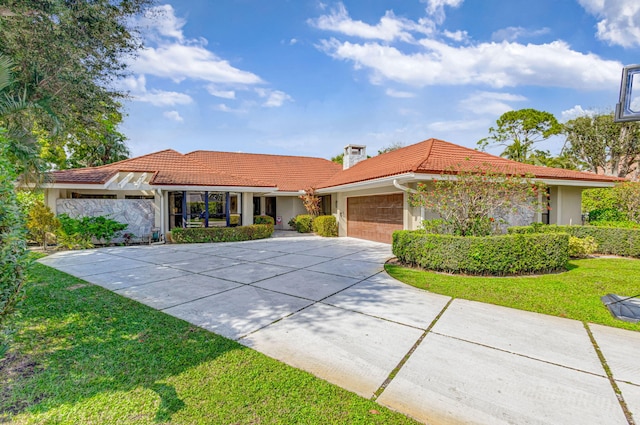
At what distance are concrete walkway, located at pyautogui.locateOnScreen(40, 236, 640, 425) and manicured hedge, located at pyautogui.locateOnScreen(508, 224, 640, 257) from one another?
6875 millimetres

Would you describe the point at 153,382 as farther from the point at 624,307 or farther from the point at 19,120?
the point at 19,120

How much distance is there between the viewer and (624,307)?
4.87m

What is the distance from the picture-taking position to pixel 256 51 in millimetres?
12414

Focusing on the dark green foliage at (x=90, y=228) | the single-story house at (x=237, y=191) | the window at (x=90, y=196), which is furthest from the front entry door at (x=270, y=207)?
the dark green foliage at (x=90, y=228)

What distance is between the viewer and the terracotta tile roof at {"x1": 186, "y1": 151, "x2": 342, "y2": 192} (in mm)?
21406

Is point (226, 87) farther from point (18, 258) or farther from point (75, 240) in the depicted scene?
point (18, 258)

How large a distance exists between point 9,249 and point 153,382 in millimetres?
1756

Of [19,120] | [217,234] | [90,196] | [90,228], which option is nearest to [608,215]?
[217,234]

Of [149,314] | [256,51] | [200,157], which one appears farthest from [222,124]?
[149,314]

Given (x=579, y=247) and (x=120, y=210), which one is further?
(x=120, y=210)

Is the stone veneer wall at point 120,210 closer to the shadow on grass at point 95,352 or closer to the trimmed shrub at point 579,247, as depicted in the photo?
the shadow on grass at point 95,352

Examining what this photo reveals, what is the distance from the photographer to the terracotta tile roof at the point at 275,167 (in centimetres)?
2141

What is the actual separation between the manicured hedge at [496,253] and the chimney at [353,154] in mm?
14315

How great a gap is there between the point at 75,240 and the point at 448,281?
1461 cm
